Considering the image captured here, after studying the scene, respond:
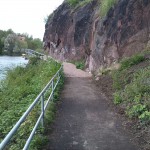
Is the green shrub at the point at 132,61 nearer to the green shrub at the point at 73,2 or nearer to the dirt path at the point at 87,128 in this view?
the dirt path at the point at 87,128

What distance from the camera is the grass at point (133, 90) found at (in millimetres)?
9211

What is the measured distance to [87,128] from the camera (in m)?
8.48

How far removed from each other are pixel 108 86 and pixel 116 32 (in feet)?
15.8

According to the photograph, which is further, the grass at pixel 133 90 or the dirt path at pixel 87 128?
the grass at pixel 133 90

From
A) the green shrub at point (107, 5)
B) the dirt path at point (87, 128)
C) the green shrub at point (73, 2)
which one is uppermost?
the green shrub at point (73, 2)

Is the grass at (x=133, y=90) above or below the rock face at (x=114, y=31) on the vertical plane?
below

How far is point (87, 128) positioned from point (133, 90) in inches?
123

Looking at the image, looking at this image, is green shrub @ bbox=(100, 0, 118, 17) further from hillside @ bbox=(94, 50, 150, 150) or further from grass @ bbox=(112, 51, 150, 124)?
grass @ bbox=(112, 51, 150, 124)

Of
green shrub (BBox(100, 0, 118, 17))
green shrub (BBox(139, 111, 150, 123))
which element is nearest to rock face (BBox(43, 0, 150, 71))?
green shrub (BBox(100, 0, 118, 17))

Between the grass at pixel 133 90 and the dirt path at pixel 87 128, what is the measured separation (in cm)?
57

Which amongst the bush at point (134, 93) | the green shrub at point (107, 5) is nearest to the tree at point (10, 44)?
the green shrub at point (107, 5)

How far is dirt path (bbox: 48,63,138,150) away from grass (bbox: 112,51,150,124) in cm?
57

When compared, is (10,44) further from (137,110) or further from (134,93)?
(137,110)

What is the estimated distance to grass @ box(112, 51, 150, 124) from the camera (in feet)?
30.2
